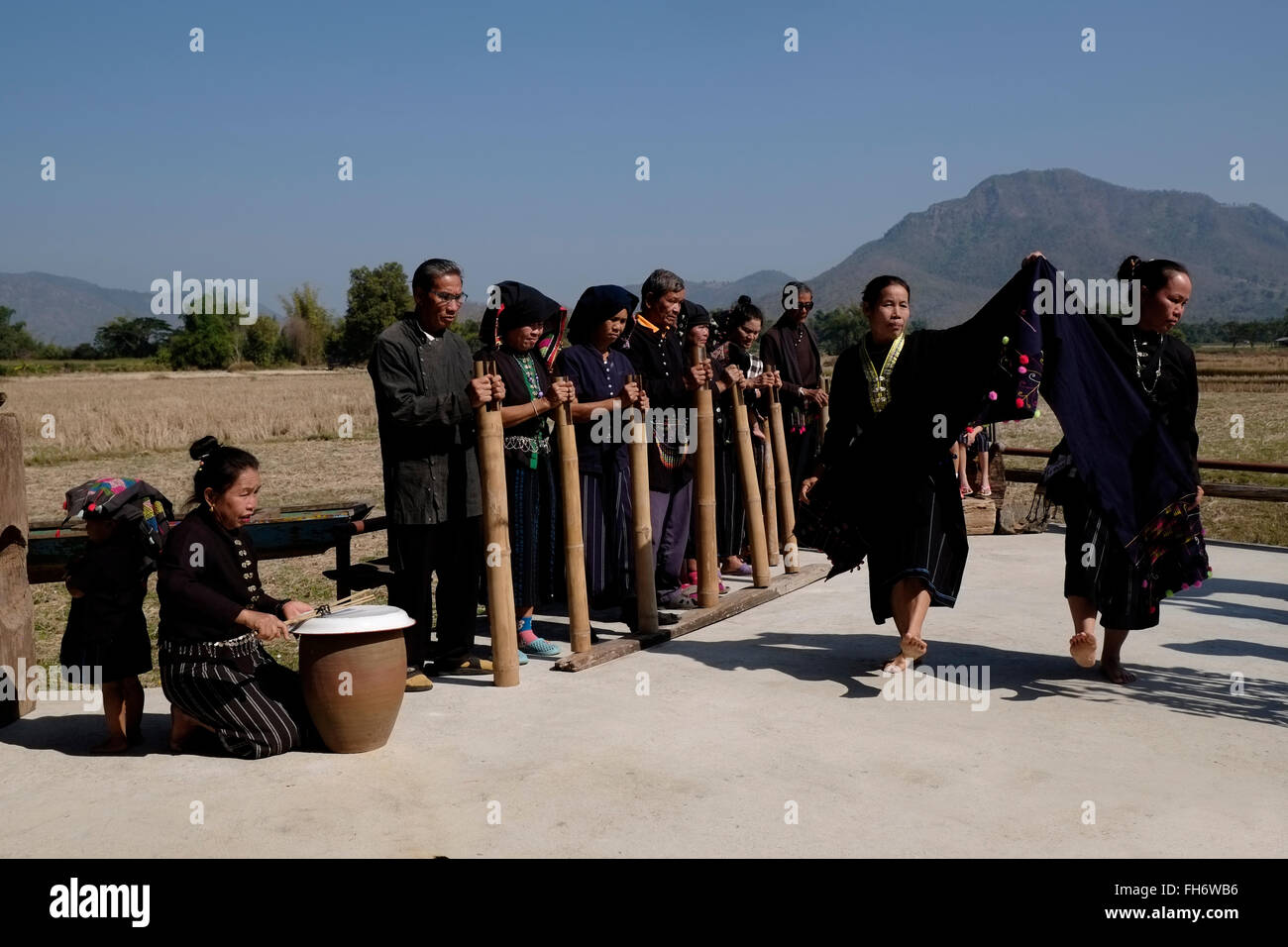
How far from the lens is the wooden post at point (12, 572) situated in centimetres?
534

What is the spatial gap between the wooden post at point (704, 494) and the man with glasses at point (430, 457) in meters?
1.70

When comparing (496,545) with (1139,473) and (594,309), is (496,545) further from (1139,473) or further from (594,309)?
(1139,473)

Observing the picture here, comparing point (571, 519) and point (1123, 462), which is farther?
point (571, 519)

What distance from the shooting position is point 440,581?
6.25 meters

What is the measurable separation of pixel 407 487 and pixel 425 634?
767 mm

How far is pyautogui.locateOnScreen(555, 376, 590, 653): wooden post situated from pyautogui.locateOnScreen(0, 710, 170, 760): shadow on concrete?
6.57ft

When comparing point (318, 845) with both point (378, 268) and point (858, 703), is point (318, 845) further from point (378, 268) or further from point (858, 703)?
point (378, 268)

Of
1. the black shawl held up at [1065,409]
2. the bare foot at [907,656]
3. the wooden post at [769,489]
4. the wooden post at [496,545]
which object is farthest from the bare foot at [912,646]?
the wooden post at [769,489]

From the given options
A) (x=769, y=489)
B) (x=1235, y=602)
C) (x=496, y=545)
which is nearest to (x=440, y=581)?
(x=496, y=545)

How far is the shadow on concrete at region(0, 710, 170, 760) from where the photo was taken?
5.11 m

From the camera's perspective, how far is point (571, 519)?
249 inches

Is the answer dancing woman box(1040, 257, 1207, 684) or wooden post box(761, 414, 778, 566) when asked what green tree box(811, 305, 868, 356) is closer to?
wooden post box(761, 414, 778, 566)

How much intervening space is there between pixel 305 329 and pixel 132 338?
45.1ft
